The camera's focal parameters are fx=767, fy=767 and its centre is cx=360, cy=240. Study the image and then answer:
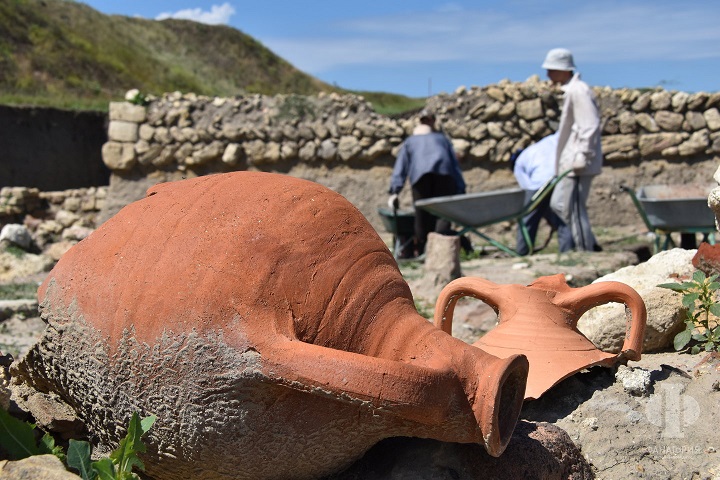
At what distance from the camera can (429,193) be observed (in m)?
8.01

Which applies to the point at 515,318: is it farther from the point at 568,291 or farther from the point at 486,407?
the point at 486,407

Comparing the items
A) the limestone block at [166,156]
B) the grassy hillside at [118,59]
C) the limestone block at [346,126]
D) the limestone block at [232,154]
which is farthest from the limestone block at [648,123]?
the limestone block at [166,156]

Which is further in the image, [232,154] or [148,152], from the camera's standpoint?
[148,152]

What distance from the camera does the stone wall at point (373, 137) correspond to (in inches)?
375

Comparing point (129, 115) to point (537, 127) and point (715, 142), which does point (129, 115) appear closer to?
point (537, 127)

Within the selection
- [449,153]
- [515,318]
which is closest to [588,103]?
[449,153]

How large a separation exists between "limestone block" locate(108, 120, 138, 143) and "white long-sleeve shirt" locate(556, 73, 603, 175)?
595 cm

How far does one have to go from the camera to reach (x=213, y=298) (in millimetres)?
1934

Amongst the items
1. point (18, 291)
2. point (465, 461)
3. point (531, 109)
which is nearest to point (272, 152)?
point (531, 109)

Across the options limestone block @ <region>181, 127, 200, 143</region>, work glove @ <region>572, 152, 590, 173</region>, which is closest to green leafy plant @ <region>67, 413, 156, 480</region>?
work glove @ <region>572, 152, 590, 173</region>

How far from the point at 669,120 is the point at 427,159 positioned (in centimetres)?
362

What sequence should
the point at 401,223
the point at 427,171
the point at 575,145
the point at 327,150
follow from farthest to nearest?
the point at 327,150, the point at 401,223, the point at 427,171, the point at 575,145

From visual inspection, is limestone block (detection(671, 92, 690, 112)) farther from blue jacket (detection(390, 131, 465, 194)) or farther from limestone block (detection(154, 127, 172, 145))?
limestone block (detection(154, 127, 172, 145))

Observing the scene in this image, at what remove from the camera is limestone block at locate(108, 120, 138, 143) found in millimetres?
10312
